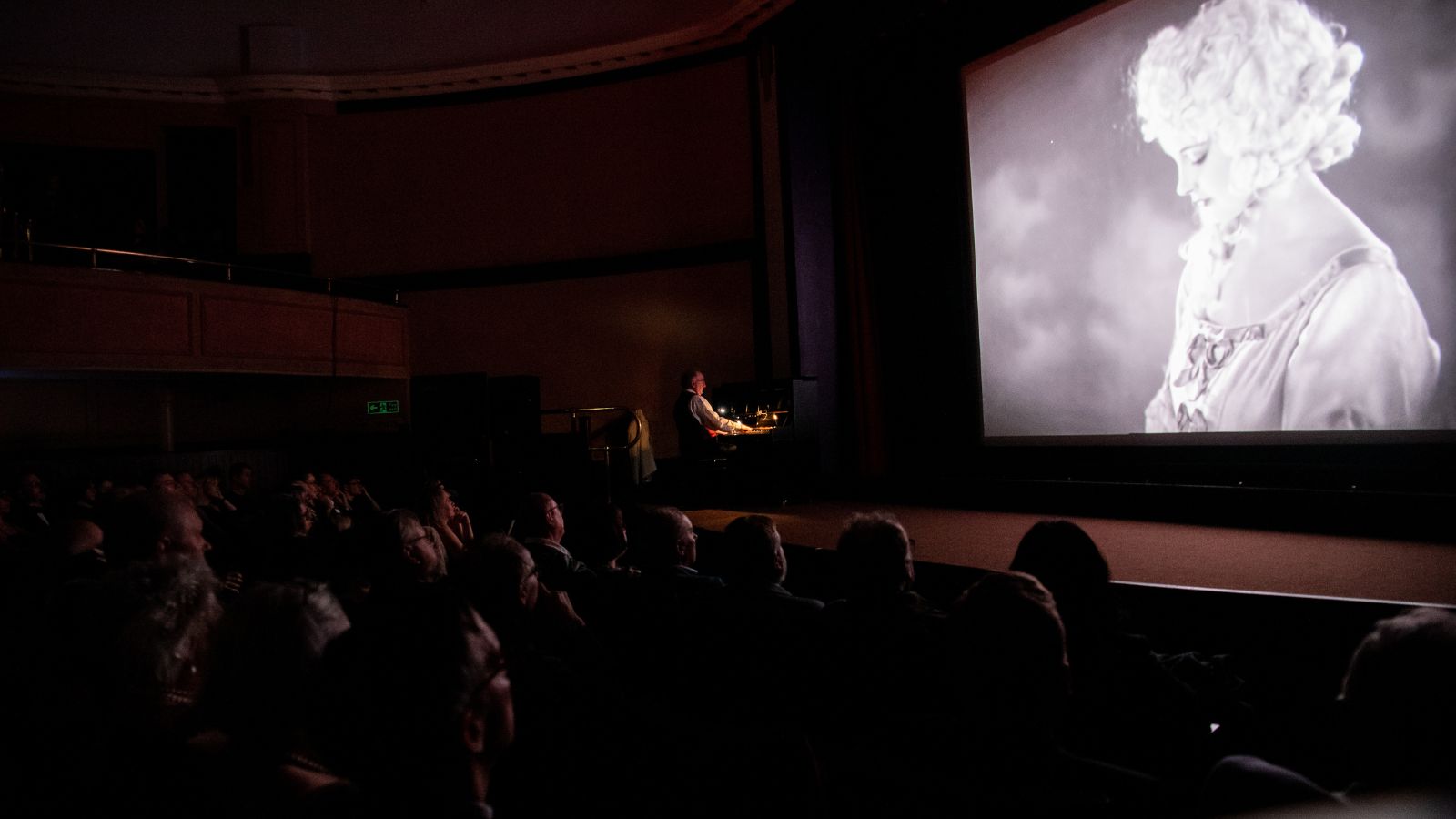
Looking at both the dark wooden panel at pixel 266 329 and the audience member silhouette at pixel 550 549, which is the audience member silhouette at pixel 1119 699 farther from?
the dark wooden panel at pixel 266 329

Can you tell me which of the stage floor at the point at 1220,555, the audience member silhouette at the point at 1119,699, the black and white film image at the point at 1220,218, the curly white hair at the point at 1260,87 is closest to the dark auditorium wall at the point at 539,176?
the black and white film image at the point at 1220,218

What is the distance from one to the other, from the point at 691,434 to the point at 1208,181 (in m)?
3.76

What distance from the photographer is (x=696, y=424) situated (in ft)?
22.3

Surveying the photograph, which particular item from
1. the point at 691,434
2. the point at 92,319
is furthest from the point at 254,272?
the point at 691,434

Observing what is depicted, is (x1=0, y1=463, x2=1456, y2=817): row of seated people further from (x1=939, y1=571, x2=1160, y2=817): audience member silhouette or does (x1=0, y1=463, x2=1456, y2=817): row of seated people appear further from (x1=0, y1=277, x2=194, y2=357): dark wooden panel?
(x1=0, y1=277, x2=194, y2=357): dark wooden panel

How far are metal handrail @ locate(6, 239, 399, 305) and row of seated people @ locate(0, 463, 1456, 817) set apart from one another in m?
6.36

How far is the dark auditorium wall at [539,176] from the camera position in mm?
8914

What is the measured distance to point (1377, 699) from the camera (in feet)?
3.52

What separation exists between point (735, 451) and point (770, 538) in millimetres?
4651

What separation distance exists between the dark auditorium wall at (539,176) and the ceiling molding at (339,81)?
0.21 meters

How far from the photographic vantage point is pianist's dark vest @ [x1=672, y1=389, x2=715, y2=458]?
6.79 meters

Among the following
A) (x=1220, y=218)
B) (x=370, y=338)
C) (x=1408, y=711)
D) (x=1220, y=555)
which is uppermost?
(x=370, y=338)

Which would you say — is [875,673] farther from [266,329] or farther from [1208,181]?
[266,329]

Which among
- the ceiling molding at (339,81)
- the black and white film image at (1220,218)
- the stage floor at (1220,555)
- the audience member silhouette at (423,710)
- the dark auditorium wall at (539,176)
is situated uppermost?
the ceiling molding at (339,81)
